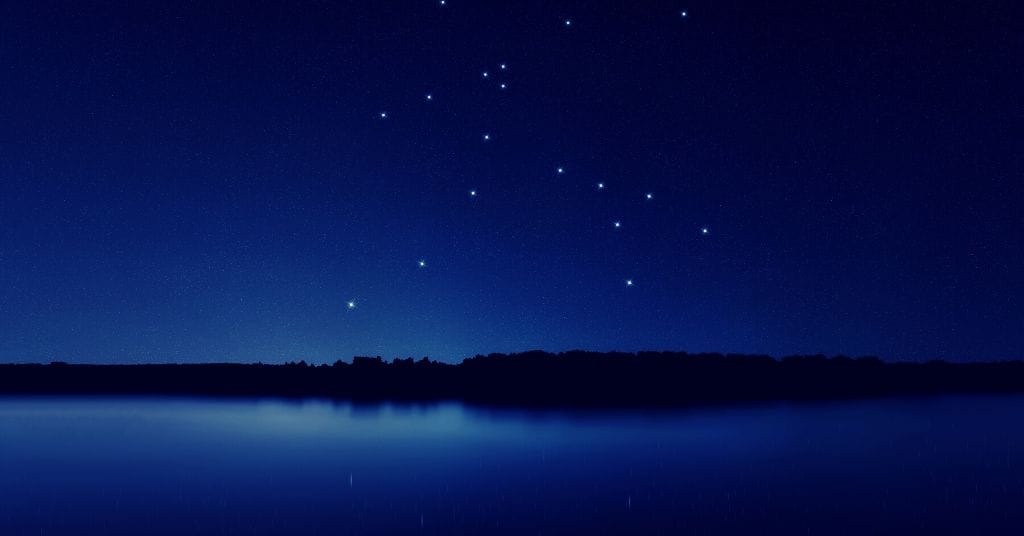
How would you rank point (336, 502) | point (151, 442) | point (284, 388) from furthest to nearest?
point (284, 388) → point (151, 442) → point (336, 502)

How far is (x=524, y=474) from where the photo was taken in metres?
5.35

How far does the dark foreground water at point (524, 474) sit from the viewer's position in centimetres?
388

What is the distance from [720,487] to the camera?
186 inches

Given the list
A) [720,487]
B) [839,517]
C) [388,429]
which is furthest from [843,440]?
[388,429]

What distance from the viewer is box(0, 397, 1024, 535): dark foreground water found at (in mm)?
3875

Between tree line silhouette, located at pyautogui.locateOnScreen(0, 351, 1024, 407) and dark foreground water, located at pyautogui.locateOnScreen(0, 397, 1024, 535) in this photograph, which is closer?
dark foreground water, located at pyautogui.locateOnScreen(0, 397, 1024, 535)

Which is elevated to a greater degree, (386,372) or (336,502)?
(386,372)

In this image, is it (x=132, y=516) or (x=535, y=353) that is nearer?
(x=132, y=516)

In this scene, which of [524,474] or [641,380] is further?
[641,380]

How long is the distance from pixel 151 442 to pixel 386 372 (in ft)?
17.0

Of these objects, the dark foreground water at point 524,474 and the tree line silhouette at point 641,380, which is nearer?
the dark foreground water at point 524,474

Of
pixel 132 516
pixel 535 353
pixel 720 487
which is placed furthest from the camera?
pixel 535 353

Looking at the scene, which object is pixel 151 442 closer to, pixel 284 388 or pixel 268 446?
pixel 268 446

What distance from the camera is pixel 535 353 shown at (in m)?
11.3
